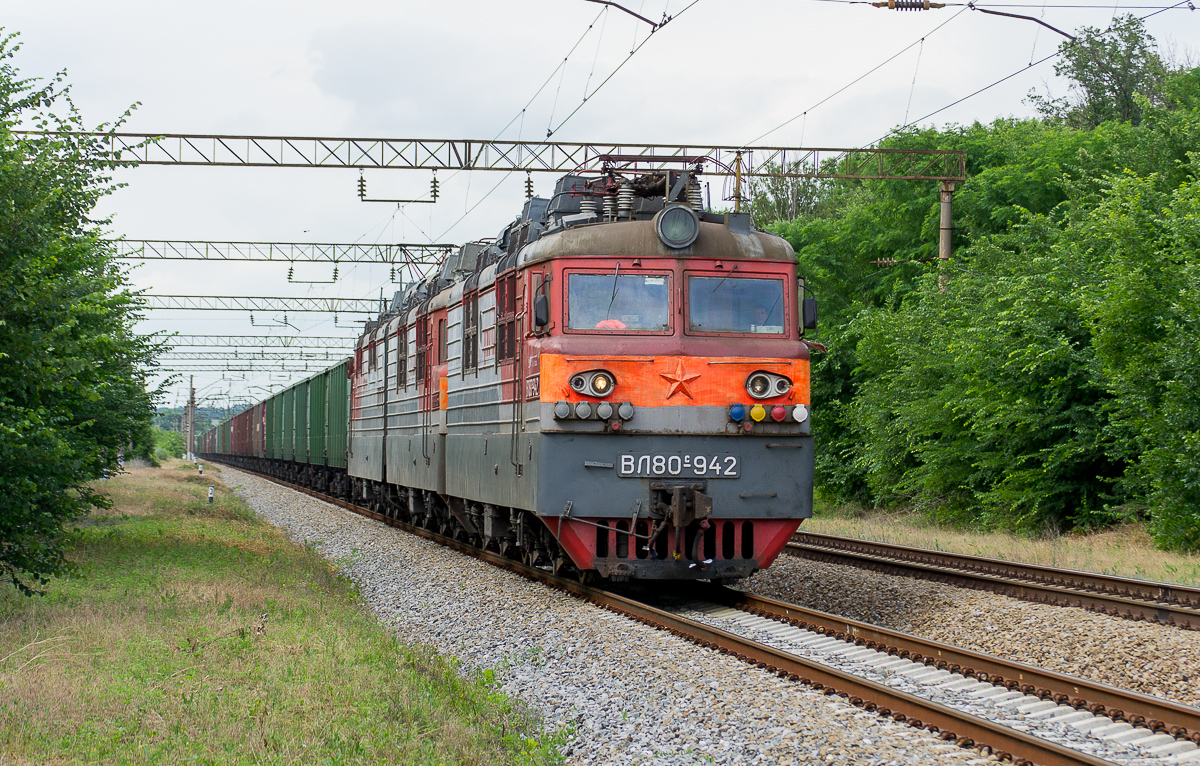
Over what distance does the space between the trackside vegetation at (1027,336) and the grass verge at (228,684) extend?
10.6m

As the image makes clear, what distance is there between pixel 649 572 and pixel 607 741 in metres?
4.20

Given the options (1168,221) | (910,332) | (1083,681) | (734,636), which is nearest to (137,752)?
(734,636)

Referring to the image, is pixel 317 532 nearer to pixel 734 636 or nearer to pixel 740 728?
pixel 734 636

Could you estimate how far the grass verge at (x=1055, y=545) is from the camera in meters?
13.4

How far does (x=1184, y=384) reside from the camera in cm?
1417

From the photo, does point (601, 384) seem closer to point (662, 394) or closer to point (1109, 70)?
point (662, 394)

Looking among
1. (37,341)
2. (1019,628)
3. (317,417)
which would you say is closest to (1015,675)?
(1019,628)

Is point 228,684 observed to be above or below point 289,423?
below

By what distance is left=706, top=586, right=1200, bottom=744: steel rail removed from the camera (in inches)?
250

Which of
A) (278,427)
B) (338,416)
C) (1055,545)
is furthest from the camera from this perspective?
(278,427)

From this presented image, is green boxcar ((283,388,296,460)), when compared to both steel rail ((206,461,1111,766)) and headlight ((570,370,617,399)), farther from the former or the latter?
headlight ((570,370,617,399))

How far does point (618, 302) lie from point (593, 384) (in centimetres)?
89

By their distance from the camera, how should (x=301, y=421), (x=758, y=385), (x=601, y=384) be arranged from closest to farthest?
1. (x=601, y=384)
2. (x=758, y=385)
3. (x=301, y=421)

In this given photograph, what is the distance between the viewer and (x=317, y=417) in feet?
106
